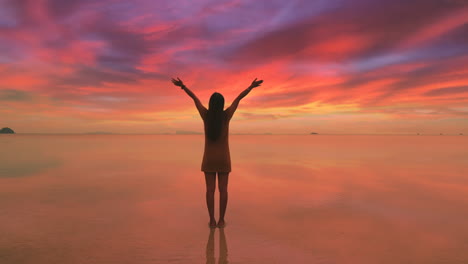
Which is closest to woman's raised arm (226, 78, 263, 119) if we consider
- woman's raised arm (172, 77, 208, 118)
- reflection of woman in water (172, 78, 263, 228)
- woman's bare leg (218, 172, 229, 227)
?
reflection of woman in water (172, 78, 263, 228)

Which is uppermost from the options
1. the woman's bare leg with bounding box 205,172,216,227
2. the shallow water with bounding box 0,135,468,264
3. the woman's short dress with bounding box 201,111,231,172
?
the woman's short dress with bounding box 201,111,231,172

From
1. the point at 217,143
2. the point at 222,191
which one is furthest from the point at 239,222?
the point at 217,143

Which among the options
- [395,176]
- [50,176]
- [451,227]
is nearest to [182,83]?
[451,227]

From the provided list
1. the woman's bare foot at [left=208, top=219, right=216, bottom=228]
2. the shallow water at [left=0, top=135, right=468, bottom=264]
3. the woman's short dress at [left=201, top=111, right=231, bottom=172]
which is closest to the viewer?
the shallow water at [left=0, top=135, right=468, bottom=264]

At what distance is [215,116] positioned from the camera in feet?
Result: 22.2

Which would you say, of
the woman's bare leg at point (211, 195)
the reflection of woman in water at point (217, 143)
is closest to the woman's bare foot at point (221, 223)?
the reflection of woman in water at point (217, 143)

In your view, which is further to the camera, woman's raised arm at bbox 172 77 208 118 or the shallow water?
woman's raised arm at bbox 172 77 208 118

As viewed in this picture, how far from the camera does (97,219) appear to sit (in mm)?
7195

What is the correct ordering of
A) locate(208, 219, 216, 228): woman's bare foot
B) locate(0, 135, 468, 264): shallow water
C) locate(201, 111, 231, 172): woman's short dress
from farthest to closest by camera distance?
locate(201, 111, 231, 172): woman's short dress < locate(208, 219, 216, 228): woman's bare foot < locate(0, 135, 468, 264): shallow water

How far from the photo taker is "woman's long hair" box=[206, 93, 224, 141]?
6707mm

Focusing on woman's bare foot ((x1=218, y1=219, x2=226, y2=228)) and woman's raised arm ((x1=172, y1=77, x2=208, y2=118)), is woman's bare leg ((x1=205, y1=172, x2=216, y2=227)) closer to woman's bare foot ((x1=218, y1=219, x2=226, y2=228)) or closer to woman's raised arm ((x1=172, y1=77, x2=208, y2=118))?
woman's bare foot ((x1=218, y1=219, x2=226, y2=228))

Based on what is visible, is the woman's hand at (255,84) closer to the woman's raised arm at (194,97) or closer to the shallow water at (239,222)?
the woman's raised arm at (194,97)

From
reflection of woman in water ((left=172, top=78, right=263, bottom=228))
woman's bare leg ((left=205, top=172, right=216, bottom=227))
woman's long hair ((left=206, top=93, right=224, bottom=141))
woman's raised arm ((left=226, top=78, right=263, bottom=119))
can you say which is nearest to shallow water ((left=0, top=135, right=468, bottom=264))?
woman's bare leg ((left=205, top=172, right=216, bottom=227))

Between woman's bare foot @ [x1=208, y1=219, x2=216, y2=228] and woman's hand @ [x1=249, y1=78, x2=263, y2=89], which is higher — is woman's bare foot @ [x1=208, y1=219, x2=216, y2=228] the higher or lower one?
the lower one
